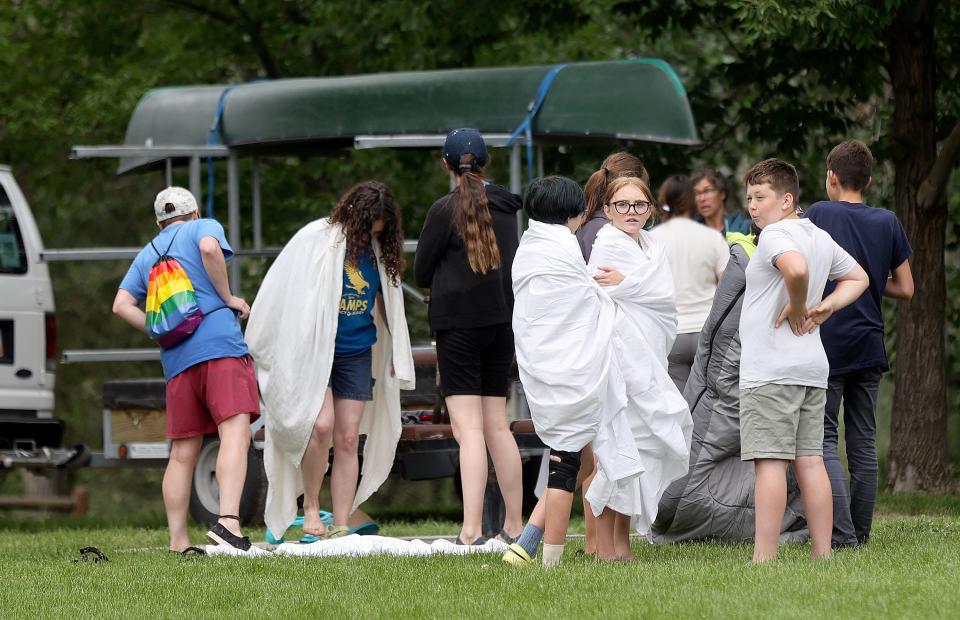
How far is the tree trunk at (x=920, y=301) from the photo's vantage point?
11422 millimetres

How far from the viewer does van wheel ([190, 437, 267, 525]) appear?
1038 cm

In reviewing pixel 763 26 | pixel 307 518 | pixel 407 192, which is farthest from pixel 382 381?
pixel 407 192

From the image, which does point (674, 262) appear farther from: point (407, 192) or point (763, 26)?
point (407, 192)

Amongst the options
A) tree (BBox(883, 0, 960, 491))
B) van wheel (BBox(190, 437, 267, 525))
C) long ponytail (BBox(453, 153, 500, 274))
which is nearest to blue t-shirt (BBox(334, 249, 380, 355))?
long ponytail (BBox(453, 153, 500, 274))

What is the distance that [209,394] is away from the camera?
7863 millimetres

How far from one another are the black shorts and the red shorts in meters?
0.95

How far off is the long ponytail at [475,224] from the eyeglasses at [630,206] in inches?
37.4

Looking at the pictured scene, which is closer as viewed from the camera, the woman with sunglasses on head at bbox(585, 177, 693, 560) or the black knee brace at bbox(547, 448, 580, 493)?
the black knee brace at bbox(547, 448, 580, 493)

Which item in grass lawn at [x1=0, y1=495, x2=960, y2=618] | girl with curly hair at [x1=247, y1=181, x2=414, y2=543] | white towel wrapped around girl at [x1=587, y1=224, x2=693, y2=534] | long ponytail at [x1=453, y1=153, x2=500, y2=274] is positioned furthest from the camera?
girl with curly hair at [x1=247, y1=181, x2=414, y2=543]

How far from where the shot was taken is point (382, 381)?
8625 millimetres

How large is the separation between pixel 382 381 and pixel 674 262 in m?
1.76

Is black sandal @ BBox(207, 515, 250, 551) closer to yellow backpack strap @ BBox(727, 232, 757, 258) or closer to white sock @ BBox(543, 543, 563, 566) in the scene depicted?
white sock @ BBox(543, 543, 563, 566)

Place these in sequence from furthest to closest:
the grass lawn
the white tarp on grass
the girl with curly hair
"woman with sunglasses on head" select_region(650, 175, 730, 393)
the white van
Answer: the white van < "woman with sunglasses on head" select_region(650, 175, 730, 393) < the girl with curly hair < the white tarp on grass < the grass lawn

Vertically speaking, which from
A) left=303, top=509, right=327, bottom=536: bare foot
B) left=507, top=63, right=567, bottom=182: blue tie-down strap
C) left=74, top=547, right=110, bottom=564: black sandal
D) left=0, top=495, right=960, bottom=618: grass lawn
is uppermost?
left=507, top=63, right=567, bottom=182: blue tie-down strap
